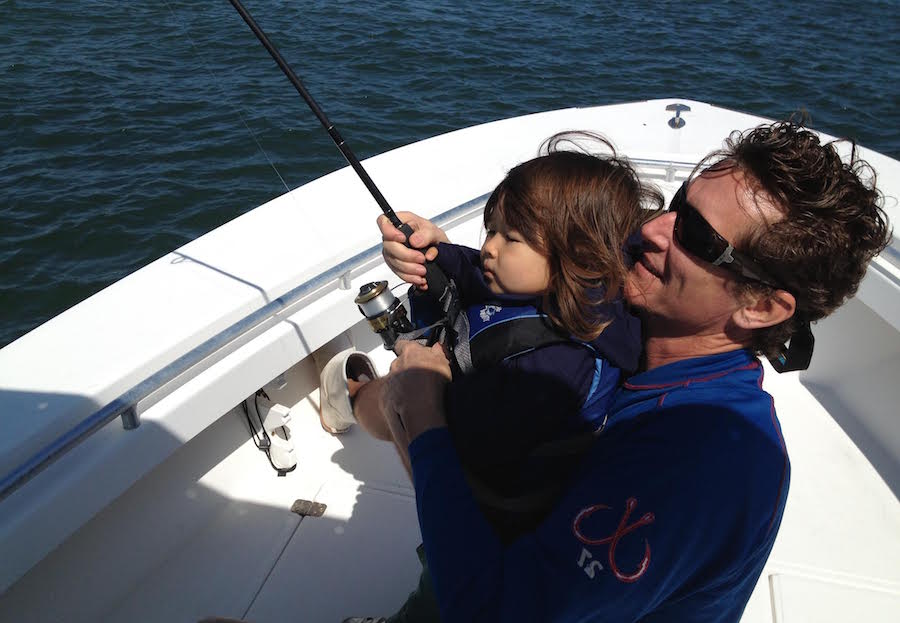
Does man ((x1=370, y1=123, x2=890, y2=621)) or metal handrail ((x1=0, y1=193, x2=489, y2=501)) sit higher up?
man ((x1=370, y1=123, x2=890, y2=621))

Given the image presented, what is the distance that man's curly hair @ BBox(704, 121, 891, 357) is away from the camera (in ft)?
4.21

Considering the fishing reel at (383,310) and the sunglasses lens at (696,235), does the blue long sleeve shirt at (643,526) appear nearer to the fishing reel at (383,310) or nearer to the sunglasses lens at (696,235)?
the sunglasses lens at (696,235)

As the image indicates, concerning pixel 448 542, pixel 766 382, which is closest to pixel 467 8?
pixel 766 382

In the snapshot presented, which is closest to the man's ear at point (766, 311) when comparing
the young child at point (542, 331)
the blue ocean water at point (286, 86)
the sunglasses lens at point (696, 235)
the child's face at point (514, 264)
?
the sunglasses lens at point (696, 235)

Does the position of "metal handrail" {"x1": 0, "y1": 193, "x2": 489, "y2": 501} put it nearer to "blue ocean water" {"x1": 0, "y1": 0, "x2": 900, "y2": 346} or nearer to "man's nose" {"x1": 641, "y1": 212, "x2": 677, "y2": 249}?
"man's nose" {"x1": 641, "y1": 212, "x2": 677, "y2": 249}

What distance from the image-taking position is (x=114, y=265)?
222 inches

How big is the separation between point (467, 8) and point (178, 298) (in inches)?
447

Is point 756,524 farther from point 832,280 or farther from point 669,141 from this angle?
point 669,141

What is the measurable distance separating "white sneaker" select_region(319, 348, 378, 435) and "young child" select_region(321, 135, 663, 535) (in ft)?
1.70

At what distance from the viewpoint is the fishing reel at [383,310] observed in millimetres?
1780

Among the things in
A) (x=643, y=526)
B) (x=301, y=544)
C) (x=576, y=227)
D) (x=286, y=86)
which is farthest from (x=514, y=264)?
(x=286, y=86)

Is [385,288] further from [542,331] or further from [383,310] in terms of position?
[542,331]

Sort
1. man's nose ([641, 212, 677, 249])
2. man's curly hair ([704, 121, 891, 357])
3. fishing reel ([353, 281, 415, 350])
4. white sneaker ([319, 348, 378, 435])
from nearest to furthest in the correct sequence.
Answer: man's curly hair ([704, 121, 891, 357]) → man's nose ([641, 212, 677, 249]) → fishing reel ([353, 281, 415, 350]) → white sneaker ([319, 348, 378, 435])

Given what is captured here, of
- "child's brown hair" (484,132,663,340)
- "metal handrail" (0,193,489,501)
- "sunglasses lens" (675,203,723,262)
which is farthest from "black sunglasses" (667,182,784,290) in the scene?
"metal handrail" (0,193,489,501)
